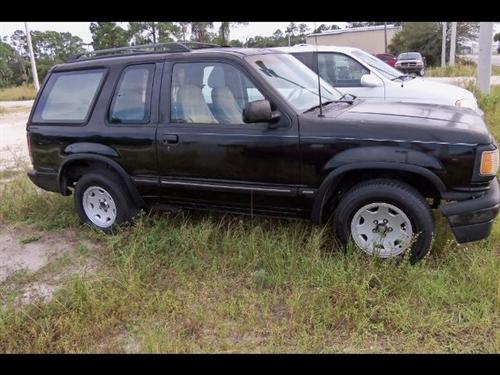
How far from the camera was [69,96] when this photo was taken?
473 cm

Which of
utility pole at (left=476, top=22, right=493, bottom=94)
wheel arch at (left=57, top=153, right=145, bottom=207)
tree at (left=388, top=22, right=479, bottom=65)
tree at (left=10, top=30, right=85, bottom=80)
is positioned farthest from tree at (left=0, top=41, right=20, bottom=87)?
→ wheel arch at (left=57, top=153, right=145, bottom=207)

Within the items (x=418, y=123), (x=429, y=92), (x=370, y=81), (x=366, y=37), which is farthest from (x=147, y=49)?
(x=366, y=37)

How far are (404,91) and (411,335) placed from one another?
4.73 metres

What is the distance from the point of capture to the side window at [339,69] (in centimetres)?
723

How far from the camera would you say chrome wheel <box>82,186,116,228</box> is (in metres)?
4.71

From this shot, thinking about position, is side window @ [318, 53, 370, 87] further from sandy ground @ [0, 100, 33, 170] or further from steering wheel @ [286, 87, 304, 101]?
sandy ground @ [0, 100, 33, 170]

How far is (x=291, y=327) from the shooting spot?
2986mm

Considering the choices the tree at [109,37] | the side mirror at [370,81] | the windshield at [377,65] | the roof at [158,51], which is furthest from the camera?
the tree at [109,37]

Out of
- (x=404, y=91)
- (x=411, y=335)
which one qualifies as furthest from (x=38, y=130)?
(x=404, y=91)

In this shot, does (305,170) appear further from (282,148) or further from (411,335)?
(411,335)

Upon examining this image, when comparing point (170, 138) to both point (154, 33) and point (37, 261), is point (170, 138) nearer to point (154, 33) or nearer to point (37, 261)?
point (37, 261)

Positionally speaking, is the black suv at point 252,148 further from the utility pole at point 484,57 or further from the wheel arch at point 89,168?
the utility pole at point 484,57


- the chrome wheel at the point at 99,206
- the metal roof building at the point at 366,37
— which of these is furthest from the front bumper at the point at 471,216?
the metal roof building at the point at 366,37

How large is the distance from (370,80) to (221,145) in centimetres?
385
